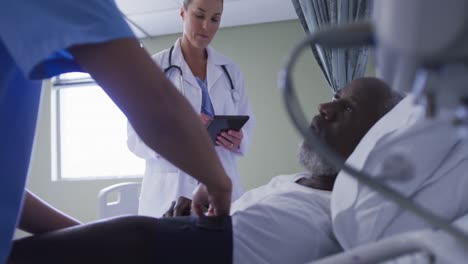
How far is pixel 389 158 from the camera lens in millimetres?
335

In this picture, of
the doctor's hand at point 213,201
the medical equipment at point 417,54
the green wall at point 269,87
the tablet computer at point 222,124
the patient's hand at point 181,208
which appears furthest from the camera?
the green wall at point 269,87

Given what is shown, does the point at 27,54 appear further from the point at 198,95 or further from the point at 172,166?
the point at 198,95

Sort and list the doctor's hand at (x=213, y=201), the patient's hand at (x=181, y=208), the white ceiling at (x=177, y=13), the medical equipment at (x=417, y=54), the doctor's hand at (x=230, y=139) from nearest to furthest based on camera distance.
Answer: the medical equipment at (x=417, y=54) < the doctor's hand at (x=213, y=201) < the patient's hand at (x=181, y=208) < the doctor's hand at (x=230, y=139) < the white ceiling at (x=177, y=13)

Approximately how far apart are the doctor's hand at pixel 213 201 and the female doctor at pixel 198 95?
73 cm

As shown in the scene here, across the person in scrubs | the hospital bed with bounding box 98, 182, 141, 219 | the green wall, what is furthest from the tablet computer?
the green wall

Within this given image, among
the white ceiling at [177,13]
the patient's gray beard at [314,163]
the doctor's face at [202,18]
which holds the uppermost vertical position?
the white ceiling at [177,13]

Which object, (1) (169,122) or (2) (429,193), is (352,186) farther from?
(1) (169,122)

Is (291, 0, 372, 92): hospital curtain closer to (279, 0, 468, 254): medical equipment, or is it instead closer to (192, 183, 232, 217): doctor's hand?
(192, 183, 232, 217): doctor's hand

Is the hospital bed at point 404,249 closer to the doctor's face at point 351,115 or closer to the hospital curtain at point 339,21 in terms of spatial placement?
the doctor's face at point 351,115

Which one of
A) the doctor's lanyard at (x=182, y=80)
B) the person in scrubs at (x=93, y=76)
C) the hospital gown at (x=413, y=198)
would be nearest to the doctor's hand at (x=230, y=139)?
the doctor's lanyard at (x=182, y=80)

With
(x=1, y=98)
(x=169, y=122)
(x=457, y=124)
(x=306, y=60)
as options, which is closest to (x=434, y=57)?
(x=457, y=124)

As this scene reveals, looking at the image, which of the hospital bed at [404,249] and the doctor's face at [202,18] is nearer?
the hospital bed at [404,249]

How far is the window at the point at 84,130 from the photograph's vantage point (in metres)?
3.79

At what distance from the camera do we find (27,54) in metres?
0.50
